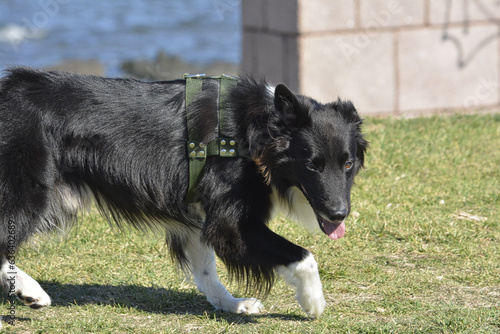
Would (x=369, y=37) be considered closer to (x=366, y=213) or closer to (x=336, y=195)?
(x=366, y=213)

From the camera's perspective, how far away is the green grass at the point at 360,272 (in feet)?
12.9

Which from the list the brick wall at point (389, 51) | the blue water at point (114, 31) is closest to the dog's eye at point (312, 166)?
the brick wall at point (389, 51)

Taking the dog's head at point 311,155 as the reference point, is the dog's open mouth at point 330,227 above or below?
below

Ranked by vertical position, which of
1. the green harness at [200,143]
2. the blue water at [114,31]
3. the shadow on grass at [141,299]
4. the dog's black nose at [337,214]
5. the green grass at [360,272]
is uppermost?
the blue water at [114,31]

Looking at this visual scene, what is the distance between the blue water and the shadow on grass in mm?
15429

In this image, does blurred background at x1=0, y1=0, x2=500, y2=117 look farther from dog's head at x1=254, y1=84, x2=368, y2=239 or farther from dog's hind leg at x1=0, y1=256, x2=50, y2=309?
dog's hind leg at x1=0, y1=256, x2=50, y2=309

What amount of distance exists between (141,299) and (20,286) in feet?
2.61

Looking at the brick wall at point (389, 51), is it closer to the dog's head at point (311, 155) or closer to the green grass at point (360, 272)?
the green grass at point (360, 272)

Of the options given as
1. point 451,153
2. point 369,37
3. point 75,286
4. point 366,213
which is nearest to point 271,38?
point 369,37

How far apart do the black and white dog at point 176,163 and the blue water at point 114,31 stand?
15888mm

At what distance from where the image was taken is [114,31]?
3095 cm

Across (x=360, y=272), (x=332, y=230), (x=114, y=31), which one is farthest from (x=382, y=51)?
(x=114, y=31)

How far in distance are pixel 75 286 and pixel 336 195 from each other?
1.92 meters

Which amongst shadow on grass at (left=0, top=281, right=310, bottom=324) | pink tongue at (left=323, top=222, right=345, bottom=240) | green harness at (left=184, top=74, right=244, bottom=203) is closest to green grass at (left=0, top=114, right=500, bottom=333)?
shadow on grass at (left=0, top=281, right=310, bottom=324)
